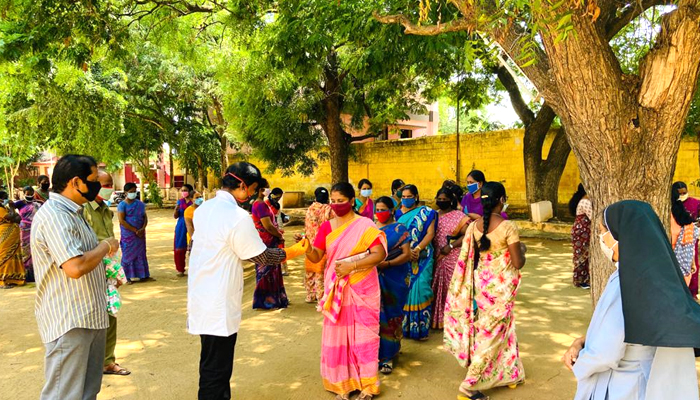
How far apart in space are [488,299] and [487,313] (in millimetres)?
107

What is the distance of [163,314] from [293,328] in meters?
1.82

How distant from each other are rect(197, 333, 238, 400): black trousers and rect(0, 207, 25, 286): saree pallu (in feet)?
21.2

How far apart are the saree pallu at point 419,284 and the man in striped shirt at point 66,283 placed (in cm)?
302

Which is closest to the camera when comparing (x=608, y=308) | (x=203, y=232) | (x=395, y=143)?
(x=608, y=308)

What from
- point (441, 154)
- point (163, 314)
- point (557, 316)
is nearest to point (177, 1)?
point (163, 314)

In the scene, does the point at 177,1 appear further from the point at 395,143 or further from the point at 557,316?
the point at 395,143

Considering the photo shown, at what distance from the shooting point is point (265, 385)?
404cm

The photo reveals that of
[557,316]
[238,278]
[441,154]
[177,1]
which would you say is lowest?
[557,316]

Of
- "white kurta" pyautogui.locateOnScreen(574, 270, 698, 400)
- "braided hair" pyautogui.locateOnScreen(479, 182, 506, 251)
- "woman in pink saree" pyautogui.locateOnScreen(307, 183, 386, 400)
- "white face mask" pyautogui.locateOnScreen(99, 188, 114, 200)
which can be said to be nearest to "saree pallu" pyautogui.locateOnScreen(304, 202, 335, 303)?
"white face mask" pyautogui.locateOnScreen(99, 188, 114, 200)

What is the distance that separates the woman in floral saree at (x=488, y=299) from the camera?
3684 millimetres

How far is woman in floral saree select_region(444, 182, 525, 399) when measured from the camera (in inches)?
145

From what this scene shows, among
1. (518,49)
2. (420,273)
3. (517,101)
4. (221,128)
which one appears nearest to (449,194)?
(420,273)

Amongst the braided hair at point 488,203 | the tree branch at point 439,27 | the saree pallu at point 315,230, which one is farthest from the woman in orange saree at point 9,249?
the braided hair at point 488,203

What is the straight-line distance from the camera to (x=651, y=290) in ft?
5.99
